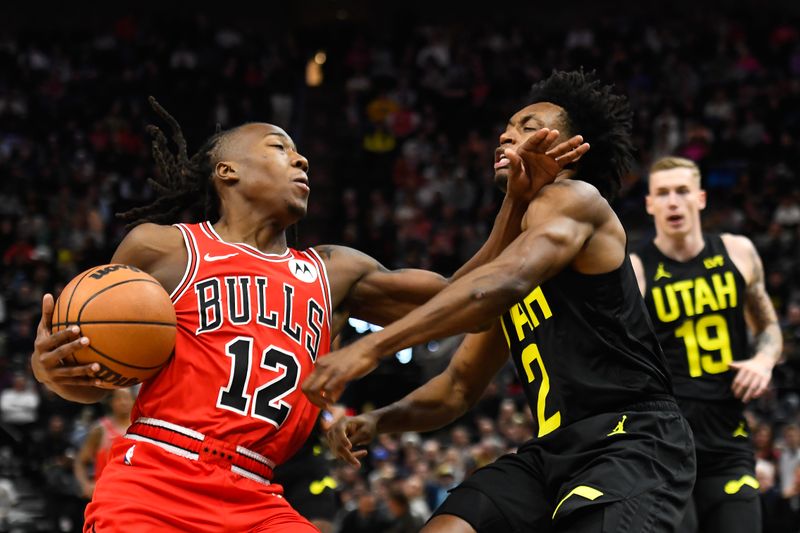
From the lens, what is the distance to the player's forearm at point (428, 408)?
4.36 m

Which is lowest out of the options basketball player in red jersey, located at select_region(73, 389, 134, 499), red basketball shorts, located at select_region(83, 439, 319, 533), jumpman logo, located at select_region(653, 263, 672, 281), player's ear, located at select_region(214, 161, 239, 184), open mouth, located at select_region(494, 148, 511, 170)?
basketball player in red jersey, located at select_region(73, 389, 134, 499)

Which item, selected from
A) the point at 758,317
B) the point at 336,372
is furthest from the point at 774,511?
the point at 336,372

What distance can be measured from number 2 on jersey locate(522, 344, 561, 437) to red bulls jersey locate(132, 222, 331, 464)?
2.57 ft

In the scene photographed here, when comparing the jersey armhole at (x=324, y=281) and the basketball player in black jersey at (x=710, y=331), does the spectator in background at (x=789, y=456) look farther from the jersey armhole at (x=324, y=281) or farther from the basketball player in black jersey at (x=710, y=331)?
the jersey armhole at (x=324, y=281)

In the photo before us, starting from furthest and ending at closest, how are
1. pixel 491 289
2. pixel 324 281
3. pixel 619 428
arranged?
pixel 324 281, pixel 619 428, pixel 491 289

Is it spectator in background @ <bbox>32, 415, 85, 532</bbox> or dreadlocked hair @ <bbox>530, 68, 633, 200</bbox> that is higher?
dreadlocked hair @ <bbox>530, 68, 633, 200</bbox>

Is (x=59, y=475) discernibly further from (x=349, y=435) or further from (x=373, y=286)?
(x=349, y=435)

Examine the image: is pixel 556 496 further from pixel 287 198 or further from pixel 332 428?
pixel 287 198

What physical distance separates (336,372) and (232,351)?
31.2 inches

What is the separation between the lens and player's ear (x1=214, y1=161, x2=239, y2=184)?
4.48 meters

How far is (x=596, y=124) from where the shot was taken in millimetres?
4312

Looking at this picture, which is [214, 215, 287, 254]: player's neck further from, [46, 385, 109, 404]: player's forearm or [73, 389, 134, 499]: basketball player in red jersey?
[73, 389, 134, 499]: basketball player in red jersey

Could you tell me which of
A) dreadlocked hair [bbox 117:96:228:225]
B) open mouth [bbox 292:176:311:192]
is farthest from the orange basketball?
dreadlocked hair [bbox 117:96:228:225]

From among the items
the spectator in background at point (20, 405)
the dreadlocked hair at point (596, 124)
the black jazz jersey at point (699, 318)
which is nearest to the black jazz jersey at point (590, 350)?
the dreadlocked hair at point (596, 124)
